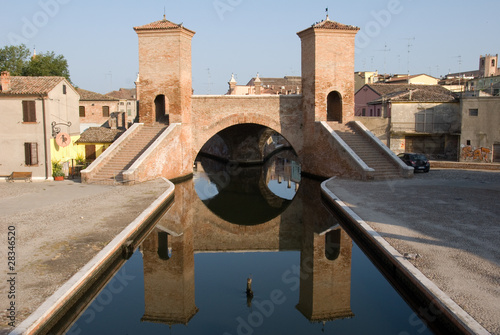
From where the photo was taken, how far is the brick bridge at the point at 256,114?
1936 cm

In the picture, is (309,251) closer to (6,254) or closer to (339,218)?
(339,218)

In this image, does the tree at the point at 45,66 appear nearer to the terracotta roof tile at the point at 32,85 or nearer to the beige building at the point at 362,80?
the terracotta roof tile at the point at 32,85

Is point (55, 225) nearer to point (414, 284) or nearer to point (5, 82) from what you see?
point (414, 284)

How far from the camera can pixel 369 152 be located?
19.9 m

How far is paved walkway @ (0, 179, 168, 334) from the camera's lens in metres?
7.20

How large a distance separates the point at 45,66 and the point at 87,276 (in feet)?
101

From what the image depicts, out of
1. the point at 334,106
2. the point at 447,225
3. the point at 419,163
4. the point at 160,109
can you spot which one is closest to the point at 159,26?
the point at 160,109

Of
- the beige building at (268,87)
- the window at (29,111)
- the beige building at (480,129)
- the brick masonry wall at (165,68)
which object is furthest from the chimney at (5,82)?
the beige building at (268,87)

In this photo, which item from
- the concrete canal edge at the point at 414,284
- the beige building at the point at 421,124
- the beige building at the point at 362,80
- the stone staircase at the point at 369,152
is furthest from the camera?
the beige building at the point at 362,80

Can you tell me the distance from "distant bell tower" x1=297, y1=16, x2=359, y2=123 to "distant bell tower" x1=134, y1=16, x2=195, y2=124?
6.03 metres

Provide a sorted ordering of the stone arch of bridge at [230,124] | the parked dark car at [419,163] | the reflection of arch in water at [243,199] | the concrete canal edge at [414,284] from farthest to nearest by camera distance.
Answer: the stone arch of bridge at [230,124]
the parked dark car at [419,163]
the reflection of arch in water at [243,199]
the concrete canal edge at [414,284]

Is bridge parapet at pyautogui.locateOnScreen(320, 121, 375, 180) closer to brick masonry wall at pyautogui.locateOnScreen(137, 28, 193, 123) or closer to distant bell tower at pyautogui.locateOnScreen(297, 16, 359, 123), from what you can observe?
distant bell tower at pyautogui.locateOnScreen(297, 16, 359, 123)

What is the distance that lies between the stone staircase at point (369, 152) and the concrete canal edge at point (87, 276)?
387 inches

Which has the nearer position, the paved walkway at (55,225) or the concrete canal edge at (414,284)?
the concrete canal edge at (414,284)
